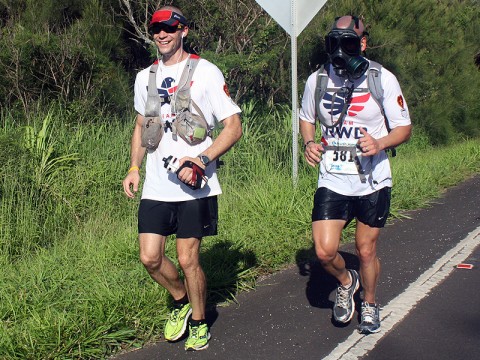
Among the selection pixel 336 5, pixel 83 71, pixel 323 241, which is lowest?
pixel 323 241

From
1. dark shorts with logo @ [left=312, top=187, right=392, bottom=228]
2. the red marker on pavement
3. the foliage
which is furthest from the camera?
the foliage

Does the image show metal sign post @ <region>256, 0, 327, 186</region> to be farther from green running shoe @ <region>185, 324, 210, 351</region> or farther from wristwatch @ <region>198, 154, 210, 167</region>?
wristwatch @ <region>198, 154, 210, 167</region>

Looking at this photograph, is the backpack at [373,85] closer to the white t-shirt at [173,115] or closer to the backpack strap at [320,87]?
the backpack strap at [320,87]

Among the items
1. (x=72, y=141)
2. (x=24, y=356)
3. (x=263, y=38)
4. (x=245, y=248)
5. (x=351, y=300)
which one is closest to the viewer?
(x=24, y=356)

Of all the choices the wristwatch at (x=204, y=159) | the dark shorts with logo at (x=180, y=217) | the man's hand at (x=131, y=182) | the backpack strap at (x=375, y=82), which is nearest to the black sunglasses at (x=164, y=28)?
the wristwatch at (x=204, y=159)

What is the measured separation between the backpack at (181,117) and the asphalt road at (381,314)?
135cm

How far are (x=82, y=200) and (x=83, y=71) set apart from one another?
3497mm

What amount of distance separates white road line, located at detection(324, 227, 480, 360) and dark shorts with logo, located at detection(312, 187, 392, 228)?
29.0 inches

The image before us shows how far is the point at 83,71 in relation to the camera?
11.6 meters

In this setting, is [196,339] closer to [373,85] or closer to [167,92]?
[167,92]

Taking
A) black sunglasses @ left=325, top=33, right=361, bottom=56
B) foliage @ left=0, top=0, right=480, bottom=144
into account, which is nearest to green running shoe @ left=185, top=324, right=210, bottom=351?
black sunglasses @ left=325, top=33, right=361, bottom=56

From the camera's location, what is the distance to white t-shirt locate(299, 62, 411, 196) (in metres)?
5.32

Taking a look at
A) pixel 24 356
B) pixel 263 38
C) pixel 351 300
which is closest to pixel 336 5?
pixel 263 38

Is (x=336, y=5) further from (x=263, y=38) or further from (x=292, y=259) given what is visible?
(x=292, y=259)
